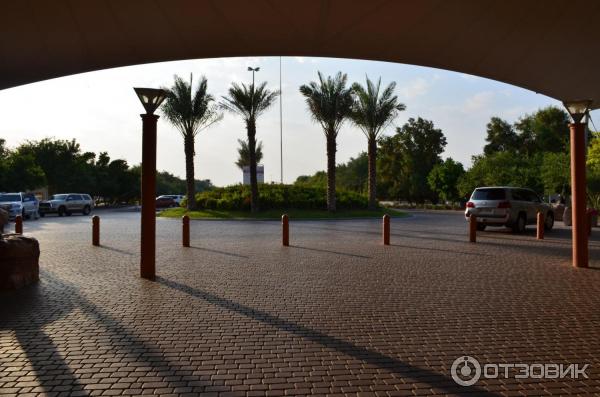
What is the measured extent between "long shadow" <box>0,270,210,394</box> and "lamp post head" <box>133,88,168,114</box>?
11.8ft

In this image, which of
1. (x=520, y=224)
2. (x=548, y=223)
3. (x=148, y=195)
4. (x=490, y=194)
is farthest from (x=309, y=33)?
(x=548, y=223)

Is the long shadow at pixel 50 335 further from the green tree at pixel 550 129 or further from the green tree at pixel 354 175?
the green tree at pixel 354 175

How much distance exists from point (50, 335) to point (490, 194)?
55.2 feet

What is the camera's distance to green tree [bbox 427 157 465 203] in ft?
178

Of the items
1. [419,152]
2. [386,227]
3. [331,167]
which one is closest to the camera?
[386,227]

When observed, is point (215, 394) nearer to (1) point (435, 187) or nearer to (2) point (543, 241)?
(2) point (543, 241)

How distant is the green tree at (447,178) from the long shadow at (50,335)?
50.0 m

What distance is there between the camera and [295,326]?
6004 millimetres

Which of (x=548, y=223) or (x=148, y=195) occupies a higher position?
(x=148, y=195)

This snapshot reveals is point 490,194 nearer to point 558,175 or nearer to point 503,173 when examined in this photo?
point 558,175

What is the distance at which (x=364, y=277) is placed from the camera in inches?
370

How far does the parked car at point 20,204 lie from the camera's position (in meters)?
28.3

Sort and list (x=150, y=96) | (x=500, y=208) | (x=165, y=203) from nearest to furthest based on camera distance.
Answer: (x=150, y=96) → (x=500, y=208) → (x=165, y=203)

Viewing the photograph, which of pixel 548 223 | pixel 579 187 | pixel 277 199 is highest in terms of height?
pixel 579 187
